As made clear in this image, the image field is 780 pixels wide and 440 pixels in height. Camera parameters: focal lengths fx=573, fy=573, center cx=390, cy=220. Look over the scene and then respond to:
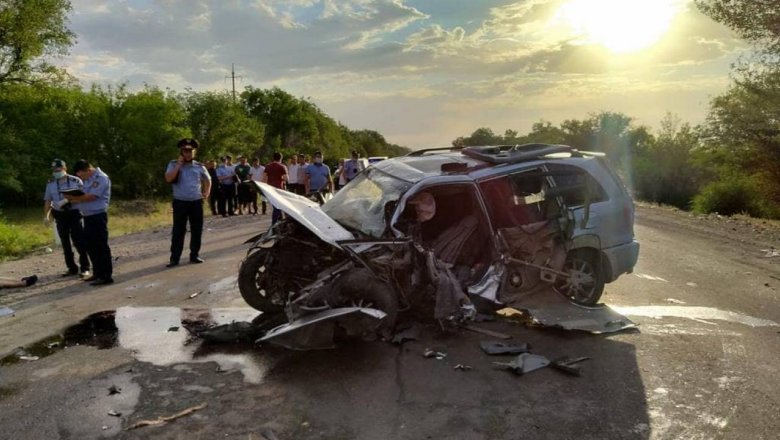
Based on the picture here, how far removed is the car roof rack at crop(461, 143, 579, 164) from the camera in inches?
245

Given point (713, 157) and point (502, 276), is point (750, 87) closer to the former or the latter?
point (713, 157)

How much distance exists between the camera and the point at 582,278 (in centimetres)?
629

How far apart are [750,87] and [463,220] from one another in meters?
20.8

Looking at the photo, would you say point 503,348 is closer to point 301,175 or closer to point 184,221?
point 184,221

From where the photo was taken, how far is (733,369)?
4.89m

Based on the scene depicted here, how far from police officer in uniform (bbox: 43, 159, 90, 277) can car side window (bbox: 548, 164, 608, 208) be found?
22.0 ft

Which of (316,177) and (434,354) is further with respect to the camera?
(316,177)

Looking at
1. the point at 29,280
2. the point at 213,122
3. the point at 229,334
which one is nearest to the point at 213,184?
the point at 29,280

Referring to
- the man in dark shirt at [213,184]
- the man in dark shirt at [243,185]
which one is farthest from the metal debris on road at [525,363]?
the man in dark shirt at [243,185]

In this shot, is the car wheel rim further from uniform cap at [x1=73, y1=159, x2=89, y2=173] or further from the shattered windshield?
uniform cap at [x1=73, y1=159, x2=89, y2=173]

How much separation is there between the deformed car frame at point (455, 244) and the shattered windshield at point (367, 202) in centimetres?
2

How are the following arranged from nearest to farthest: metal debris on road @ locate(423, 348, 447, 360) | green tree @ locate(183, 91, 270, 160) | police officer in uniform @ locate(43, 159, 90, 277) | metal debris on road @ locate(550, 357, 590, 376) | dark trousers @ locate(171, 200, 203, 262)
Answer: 1. metal debris on road @ locate(550, 357, 590, 376)
2. metal debris on road @ locate(423, 348, 447, 360)
3. police officer in uniform @ locate(43, 159, 90, 277)
4. dark trousers @ locate(171, 200, 203, 262)
5. green tree @ locate(183, 91, 270, 160)

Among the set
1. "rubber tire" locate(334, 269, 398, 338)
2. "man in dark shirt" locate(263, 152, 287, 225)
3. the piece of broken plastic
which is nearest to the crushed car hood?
"rubber tire" locate(334, 269, 398, 338)

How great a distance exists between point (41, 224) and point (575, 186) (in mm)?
21515
